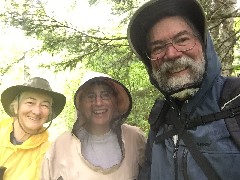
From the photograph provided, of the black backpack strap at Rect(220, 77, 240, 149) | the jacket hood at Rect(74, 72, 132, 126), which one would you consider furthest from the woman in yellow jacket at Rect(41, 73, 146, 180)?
the black backpack strap at Rect(220, 77, 240, 149)

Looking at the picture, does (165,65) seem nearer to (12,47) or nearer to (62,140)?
(62,140)

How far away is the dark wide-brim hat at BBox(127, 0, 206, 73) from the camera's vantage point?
9.17 feet

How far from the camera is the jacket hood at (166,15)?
101 inches

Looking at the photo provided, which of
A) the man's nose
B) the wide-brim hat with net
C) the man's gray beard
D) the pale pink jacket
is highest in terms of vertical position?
the wide-brim hat with net

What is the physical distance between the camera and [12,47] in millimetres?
26422

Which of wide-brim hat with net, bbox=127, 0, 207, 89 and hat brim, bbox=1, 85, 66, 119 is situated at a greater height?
wide-brim hat with net, bbox=127, 0, 207, 89

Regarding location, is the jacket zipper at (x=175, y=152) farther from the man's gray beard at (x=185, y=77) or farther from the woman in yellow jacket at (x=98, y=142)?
the woman in yellow jacket at (x=98, y=142)

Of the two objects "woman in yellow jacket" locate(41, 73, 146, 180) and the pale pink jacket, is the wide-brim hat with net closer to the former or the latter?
"woman in yellow jacket" locate(41, 73, 146, 180)

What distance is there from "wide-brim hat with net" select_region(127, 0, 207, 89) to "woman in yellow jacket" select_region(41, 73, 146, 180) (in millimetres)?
770

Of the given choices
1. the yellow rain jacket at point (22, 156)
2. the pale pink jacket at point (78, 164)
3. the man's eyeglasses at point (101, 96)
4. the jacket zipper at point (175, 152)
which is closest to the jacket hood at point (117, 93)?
the man's eyeglasses at point (101, 96)

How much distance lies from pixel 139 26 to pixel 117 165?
153 centimetres

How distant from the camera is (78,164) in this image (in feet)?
11.3

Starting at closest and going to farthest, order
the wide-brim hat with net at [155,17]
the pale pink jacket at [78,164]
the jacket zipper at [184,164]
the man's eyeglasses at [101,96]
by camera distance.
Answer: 1. the jacket zipper at [184,164]
2. the wide-brim hat with net at [155,17]
3. the pale pink jacket at [78,164]
4. the man's eyeglasses at [101,96]

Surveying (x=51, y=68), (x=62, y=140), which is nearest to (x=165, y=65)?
(x=62, y=140)
